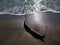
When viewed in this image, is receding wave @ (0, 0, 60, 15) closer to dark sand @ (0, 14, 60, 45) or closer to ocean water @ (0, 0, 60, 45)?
ocean water @ (0, 0, 60, 45)

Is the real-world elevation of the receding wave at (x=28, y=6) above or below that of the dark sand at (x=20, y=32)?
above

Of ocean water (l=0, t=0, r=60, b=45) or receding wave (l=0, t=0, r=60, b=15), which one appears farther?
receding wave (l=0, t=0, r=60, b=15)

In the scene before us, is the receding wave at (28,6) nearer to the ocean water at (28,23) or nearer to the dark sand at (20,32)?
the ocean water at (28,23)

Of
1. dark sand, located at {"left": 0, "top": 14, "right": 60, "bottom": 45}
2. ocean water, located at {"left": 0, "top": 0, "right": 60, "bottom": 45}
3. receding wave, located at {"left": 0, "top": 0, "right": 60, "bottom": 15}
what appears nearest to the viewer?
dark sand, located at {"left": 0, "top": 14, "right": 60, "bottom": 45}

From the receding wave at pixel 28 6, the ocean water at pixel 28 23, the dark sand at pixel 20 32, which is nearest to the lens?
the dark sand at pixel 20 32

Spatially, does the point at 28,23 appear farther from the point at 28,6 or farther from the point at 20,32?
the point at 28,6

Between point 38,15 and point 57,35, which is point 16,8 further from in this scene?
point 57,35

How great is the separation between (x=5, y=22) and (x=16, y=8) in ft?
8.09

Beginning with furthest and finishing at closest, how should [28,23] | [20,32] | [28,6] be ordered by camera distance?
[28,6] < [28,23] < [20,32]

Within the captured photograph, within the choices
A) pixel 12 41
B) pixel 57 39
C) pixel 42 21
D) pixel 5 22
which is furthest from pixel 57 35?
pixel 5 22

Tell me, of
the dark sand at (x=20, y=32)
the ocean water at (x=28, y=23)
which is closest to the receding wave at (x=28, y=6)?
the ocean water at (x=28, y=23)

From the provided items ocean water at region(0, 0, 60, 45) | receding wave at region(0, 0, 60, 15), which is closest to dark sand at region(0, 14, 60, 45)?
ocean water at region(0, 0, 60, 45)

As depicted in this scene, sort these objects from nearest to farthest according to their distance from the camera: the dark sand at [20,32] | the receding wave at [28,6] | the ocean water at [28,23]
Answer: the dark sand at [20,32], the ocean water at [28,23], the receding wave at [28,6]

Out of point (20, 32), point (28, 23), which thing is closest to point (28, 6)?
point (28, 23)
